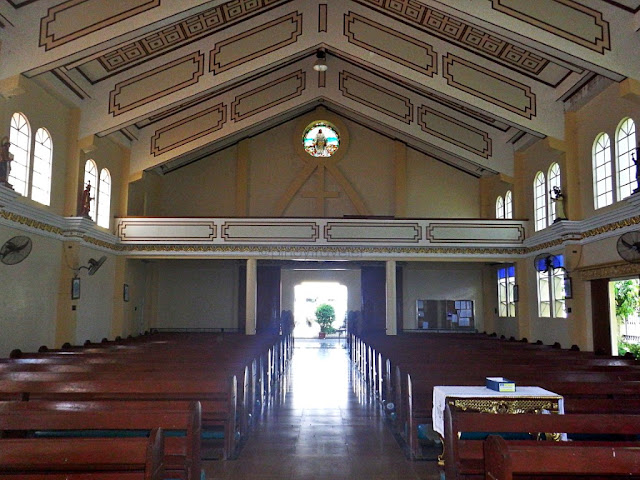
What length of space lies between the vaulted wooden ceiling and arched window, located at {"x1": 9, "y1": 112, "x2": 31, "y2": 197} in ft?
2.75

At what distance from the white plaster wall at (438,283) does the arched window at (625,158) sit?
7.97 meters

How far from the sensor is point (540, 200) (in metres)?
12.6

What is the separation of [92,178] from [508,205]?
1045cm

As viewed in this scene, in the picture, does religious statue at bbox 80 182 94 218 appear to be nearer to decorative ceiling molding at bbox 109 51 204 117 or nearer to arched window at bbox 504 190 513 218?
decorative ceiling molding at bbox 109 51 204 117

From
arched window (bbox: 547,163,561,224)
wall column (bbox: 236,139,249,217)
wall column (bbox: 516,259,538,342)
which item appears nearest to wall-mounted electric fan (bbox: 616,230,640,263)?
arched window (bbox: 547,163,561,224)

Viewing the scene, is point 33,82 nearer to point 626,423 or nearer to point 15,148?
point 15,148

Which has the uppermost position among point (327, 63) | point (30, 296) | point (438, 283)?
point (327, 63)

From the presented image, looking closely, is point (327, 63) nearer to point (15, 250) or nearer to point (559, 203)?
point (559, 203)

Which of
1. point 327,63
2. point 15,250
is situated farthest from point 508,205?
point 15,250

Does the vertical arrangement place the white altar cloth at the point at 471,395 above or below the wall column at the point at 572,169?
below

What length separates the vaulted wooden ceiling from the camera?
27.6 feet

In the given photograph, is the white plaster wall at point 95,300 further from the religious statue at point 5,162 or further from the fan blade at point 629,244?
the fan blade at point 629,244

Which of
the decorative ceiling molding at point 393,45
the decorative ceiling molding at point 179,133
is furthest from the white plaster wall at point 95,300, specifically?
the decorative ceiling molding at point 393,45

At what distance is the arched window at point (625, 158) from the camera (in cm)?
892
